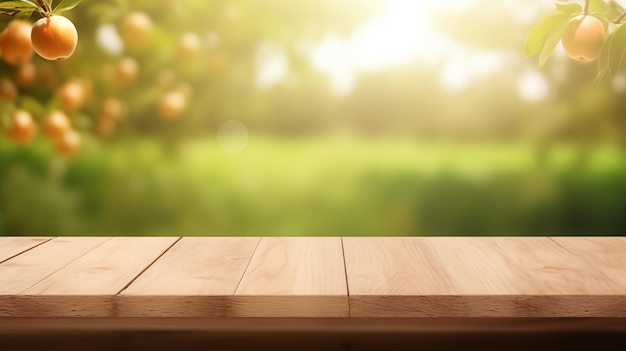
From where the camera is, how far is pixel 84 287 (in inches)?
44.5

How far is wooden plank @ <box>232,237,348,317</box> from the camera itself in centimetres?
109

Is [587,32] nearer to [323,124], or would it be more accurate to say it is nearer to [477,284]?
[477,284]

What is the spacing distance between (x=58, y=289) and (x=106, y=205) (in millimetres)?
770

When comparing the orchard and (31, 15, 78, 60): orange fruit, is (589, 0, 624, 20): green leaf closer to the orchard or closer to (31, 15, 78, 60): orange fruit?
the orchard

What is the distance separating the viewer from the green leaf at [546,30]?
1094mm

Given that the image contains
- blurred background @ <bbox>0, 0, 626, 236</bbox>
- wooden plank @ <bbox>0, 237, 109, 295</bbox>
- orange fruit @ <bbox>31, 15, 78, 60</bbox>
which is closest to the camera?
wooden plank @ <bbox>0, 237, 109, 295</bbox>

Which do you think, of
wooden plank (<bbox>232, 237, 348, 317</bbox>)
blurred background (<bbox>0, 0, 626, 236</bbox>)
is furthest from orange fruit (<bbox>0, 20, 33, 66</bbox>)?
wooden plank (<bbox>232, 237, 348, 317</bbox>)

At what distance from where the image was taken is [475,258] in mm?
1339

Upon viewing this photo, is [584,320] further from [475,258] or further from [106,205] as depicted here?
[106,205]

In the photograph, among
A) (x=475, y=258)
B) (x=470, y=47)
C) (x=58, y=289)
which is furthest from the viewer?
(x=470, y=47)

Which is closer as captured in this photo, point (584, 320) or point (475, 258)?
point (584, 320)

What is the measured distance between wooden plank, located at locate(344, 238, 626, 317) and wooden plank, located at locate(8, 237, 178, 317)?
0.39 metres

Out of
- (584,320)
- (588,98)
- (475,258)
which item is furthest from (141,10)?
(584,320)

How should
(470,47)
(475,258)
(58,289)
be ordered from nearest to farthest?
1. (58,289)
2. (475,258)
3. (470,47)
